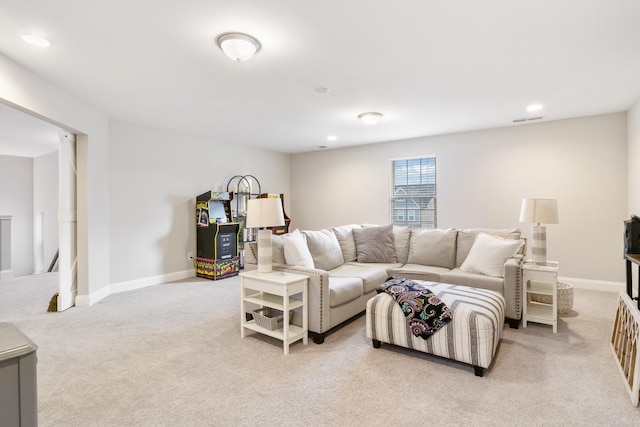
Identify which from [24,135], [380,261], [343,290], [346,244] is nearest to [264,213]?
[343,290]

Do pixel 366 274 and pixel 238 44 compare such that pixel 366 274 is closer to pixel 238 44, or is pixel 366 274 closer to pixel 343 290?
pixel 343 290

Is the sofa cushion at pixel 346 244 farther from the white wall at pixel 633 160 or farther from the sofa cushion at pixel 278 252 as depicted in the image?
the white wall at pixel 633 160

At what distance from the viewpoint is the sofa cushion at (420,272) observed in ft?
11.6

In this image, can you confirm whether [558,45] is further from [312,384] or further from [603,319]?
[312,384]

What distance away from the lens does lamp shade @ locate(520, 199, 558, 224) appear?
324 cm

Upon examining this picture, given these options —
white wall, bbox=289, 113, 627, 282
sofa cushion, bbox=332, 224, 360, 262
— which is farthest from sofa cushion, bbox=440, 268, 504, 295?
white wall, bbox=289, 113, 627, 282

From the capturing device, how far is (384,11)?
1.97 metres

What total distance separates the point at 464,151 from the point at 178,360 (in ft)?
16.1

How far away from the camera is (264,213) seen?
9.27ft

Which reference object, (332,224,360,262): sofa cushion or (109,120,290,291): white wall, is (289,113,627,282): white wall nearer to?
(332,224,360,262): sofa cushion

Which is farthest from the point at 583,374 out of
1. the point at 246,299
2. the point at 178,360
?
the point at 178,360

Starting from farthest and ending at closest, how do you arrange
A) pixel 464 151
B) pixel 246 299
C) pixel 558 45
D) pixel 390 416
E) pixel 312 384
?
1. pixel 464 151
2. pixel 246 299
3. pixel 558 45
4. pixel 312 384
5. pixel 390 416

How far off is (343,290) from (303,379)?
98cm

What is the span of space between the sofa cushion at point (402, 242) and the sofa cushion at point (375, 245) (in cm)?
8
